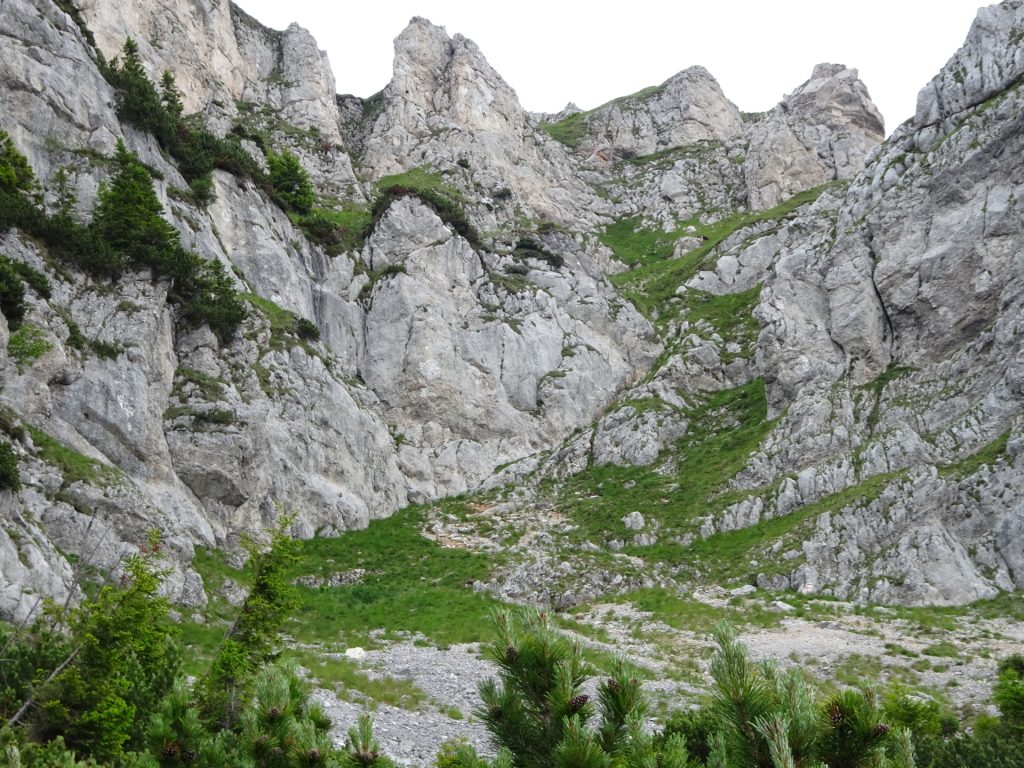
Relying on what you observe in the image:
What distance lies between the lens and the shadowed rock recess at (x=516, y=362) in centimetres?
2917

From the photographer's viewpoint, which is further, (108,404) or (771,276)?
(771,276)

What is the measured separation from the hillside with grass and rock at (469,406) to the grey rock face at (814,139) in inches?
693

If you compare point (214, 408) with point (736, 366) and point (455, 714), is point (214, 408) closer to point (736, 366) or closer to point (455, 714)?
point (455, 714)

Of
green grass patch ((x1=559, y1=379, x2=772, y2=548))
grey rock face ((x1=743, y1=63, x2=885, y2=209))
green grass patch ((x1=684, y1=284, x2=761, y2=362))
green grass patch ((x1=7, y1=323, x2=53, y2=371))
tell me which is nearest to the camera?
green grass patch ((x1=7, y1=323, x2=53, y2=371))

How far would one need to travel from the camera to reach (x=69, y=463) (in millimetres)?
24375

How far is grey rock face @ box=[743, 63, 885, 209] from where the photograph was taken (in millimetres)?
91500

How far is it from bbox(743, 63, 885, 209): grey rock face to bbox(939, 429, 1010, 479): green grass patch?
216 ft

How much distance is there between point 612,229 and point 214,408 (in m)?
72.7

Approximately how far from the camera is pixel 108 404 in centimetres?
2936

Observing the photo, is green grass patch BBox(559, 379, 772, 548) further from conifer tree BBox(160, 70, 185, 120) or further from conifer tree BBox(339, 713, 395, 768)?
conifer tree BBox(160, 70, 185, 120)

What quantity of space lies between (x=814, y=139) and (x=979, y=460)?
250 ft

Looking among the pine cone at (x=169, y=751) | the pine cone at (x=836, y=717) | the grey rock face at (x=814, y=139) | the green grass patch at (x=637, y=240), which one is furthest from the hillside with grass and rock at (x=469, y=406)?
the grey rock face at (x=814, y=139)

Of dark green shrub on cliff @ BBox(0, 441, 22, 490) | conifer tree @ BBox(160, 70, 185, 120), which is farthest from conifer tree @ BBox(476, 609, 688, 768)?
conifer tree @ BBox(160, 70, 185, 120)

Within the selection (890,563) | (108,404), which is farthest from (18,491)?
(890,563)
